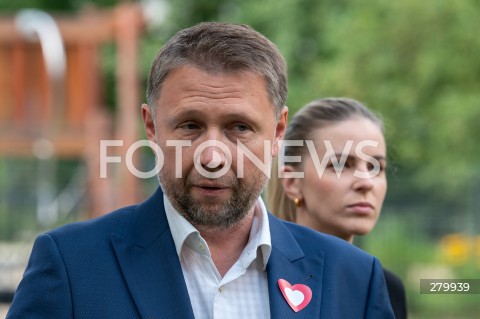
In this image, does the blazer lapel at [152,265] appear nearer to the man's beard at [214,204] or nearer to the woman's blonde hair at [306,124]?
the man's beard at [214,204]

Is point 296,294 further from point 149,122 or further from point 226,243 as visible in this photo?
point 149,122

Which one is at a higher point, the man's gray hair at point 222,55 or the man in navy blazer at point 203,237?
the man's gray hair at point 222,55

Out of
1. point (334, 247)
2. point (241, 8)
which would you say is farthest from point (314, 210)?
point (241, 8)

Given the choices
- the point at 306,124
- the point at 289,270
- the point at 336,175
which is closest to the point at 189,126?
the point at 289,270

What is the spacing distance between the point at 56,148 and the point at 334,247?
11579 mm

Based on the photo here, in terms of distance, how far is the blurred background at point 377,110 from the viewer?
1321 cm

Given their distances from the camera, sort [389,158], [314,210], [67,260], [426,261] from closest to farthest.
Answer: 1. [67,260]
2. [314,210]
3. [389,158]
4. [426,261]

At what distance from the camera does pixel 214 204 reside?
2498 millimetres

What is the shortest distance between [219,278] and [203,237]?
12cm

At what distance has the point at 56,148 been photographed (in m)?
14.0

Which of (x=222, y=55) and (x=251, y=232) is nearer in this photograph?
(x=222, y=55)

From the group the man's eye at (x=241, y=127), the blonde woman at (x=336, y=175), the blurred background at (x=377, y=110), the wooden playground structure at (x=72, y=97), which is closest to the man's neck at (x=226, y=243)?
the man's eye at (x=241, y=127)

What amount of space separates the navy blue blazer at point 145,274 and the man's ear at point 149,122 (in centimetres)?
16

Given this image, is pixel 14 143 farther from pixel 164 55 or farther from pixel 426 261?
pixel 164 55
